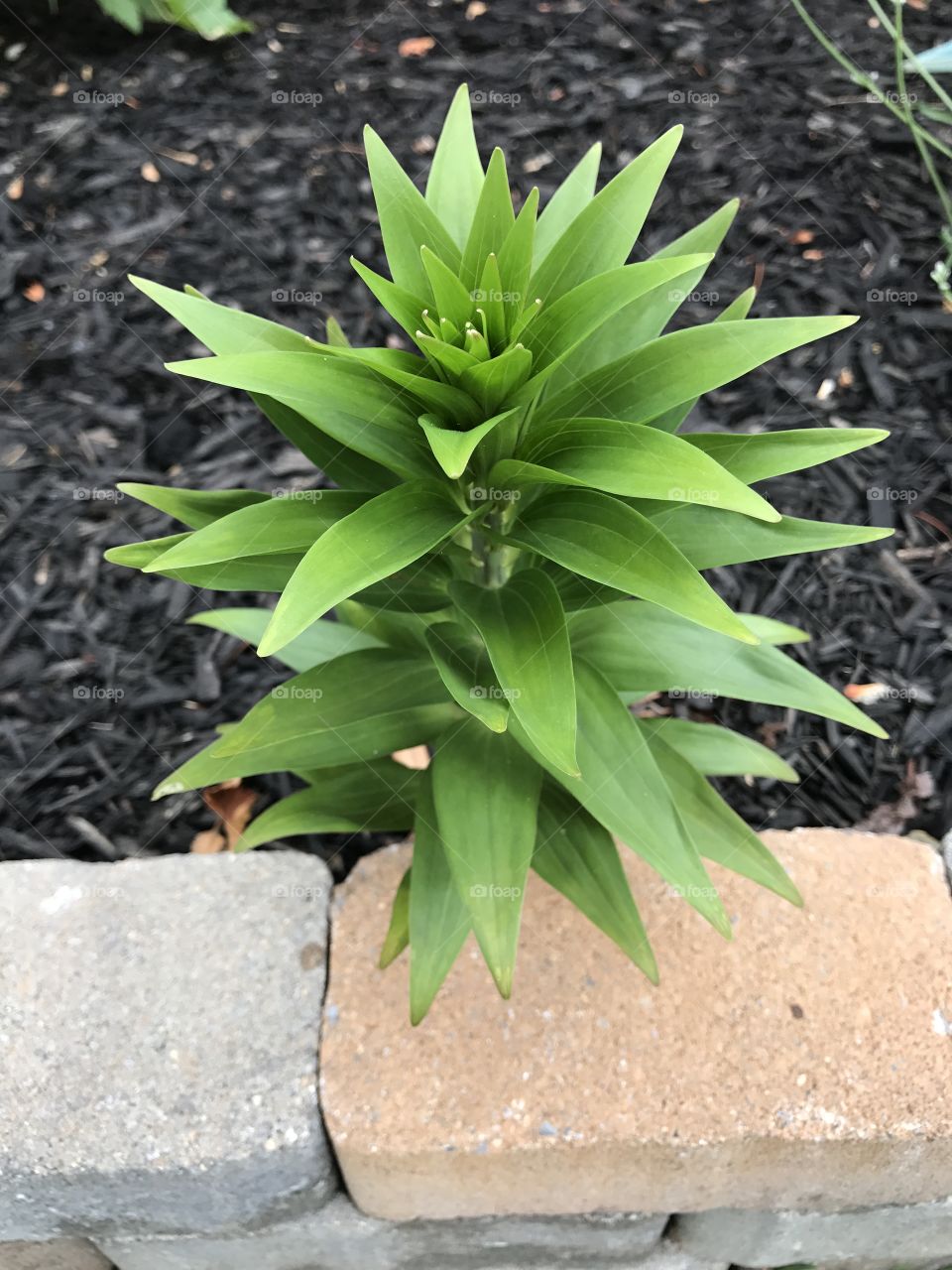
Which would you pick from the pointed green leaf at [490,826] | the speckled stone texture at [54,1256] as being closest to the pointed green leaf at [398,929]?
the pointed green leaf at [490,826]

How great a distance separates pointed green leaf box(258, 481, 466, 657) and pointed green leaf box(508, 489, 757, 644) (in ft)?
0.34

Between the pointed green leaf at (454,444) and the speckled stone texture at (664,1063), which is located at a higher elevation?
the pointed green leaf at (454,444)

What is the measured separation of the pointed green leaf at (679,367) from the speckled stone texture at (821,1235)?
55.3 inches

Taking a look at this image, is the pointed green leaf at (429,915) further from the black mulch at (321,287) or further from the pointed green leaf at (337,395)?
the black mulch at (321,287)

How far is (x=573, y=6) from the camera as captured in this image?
317cm

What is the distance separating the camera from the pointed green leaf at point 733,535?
118cm

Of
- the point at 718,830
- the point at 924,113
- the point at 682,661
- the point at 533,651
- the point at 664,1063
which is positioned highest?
the point at 924,113

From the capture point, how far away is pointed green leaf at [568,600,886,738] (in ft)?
4.47

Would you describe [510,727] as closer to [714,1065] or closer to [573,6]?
[714,1065]

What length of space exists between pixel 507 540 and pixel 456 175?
49 centimetres

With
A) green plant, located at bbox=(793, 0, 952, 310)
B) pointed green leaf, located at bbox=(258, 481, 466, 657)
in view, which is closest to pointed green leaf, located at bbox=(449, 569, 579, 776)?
pointed green leaf, located at bbox=(258, 481, 466, 657)

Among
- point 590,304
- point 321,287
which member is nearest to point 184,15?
point 321,287

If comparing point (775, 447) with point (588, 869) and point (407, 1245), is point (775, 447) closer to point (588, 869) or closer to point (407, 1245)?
point (588, 869)

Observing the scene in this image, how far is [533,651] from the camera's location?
1.10 m
